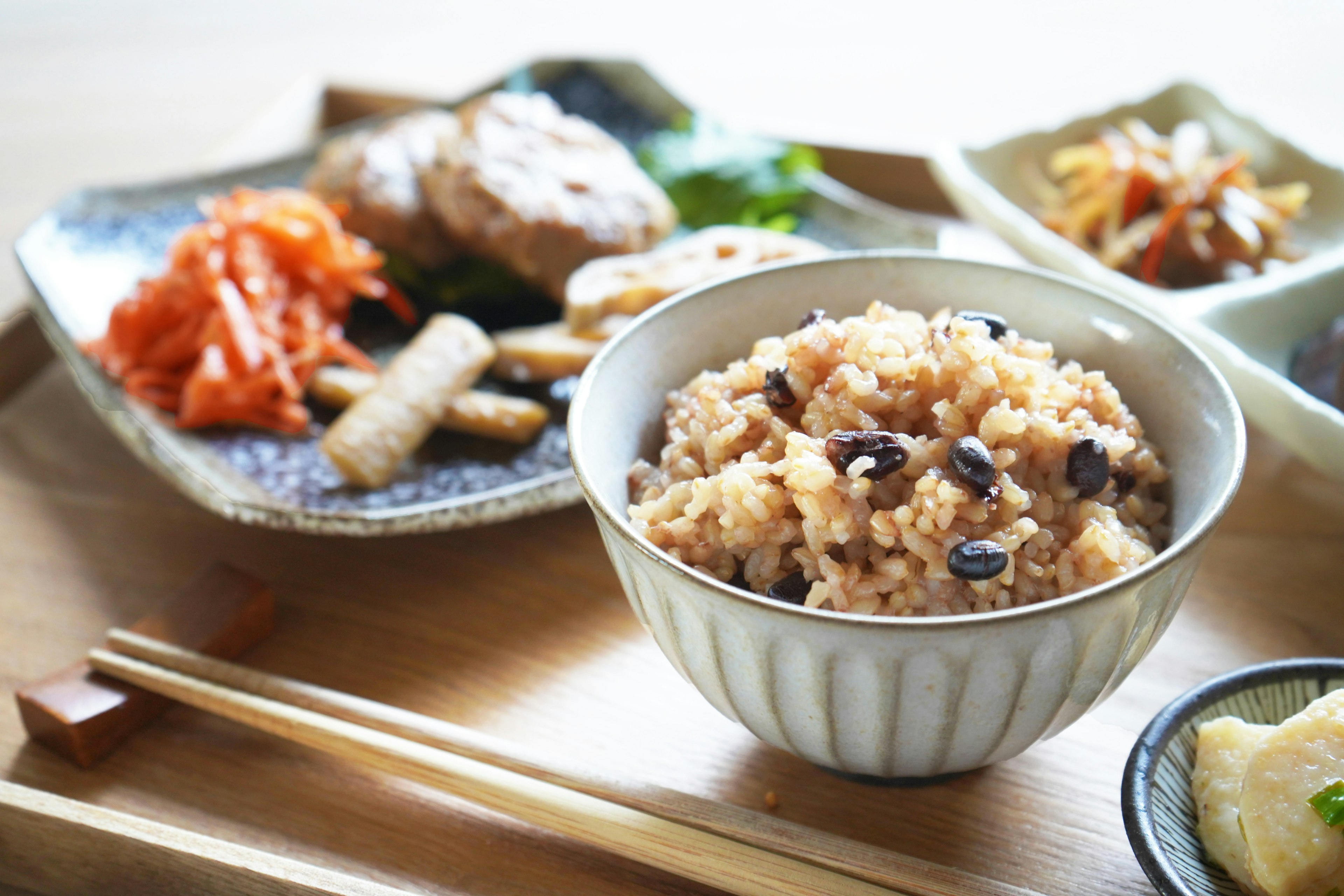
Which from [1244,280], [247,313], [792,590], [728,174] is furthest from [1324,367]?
[247,313]

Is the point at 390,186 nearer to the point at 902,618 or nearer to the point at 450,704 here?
the point at 450,704

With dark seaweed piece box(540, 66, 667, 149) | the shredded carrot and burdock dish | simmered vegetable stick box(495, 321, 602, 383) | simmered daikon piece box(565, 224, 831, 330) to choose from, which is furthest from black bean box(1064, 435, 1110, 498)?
dark seaweed piece box(540, 66, 667, 149)

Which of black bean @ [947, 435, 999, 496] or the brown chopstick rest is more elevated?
black bean @ [947, 435, 999, 496]

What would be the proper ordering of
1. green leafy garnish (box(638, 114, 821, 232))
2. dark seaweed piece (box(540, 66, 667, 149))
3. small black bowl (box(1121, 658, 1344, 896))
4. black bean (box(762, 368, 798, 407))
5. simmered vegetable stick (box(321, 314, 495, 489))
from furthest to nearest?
dark seaweed piece (box(540, 66, 667, 149)), green leafy garnish (box(638, 114, 821, 232)), simmered vegetable stick (box(321, 314, 495, 489)), black bean (box(762, 368, 798, 407)), small black bowl (box(1121, 658, 1344, 896))

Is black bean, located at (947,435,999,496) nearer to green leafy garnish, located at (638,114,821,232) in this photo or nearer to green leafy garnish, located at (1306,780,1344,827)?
green leafy garnish, located at (1306,780,1344,827)

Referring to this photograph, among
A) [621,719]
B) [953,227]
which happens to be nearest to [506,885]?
[621,719]

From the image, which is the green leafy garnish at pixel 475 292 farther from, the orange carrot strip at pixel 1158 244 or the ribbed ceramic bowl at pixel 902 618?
the orange carrot strip at pixel 1158 244
